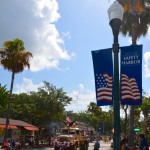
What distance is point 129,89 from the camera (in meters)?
8.52

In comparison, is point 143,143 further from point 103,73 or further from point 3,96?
point 3,96

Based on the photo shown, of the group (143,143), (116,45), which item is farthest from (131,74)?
(143,143)

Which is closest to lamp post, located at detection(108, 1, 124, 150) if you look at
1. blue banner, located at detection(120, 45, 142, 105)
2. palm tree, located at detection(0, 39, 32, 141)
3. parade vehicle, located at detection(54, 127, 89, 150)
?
blue banner, located at detection(120, 45, 142, 105)

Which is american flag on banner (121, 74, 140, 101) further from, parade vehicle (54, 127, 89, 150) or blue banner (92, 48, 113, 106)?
parade vehicle (54, 127, 89, 150)

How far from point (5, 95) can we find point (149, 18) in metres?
23.2

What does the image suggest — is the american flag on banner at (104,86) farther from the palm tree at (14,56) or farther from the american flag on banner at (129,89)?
the palm tree at (14,56)

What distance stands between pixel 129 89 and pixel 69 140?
26.7 meters

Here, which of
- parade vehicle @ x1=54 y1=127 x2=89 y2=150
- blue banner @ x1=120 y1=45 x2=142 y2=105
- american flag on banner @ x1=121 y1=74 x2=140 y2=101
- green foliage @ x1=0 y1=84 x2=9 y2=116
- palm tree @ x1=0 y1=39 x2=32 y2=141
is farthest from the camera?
green foliage @ x1=0 y1=84 x2=9 y2=116

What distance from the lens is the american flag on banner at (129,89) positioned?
8.43 meters

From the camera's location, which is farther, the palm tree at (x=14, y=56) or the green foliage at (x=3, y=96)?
the green foliage at (x=3, y=96)

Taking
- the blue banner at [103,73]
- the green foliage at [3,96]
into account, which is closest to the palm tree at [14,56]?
the green foliage at [3,96]

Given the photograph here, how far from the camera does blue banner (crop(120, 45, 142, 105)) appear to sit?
27.2 feet

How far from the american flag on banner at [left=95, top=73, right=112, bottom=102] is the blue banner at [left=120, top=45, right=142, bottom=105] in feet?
1.01

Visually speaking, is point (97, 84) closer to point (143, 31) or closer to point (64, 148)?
point (143, 31)
